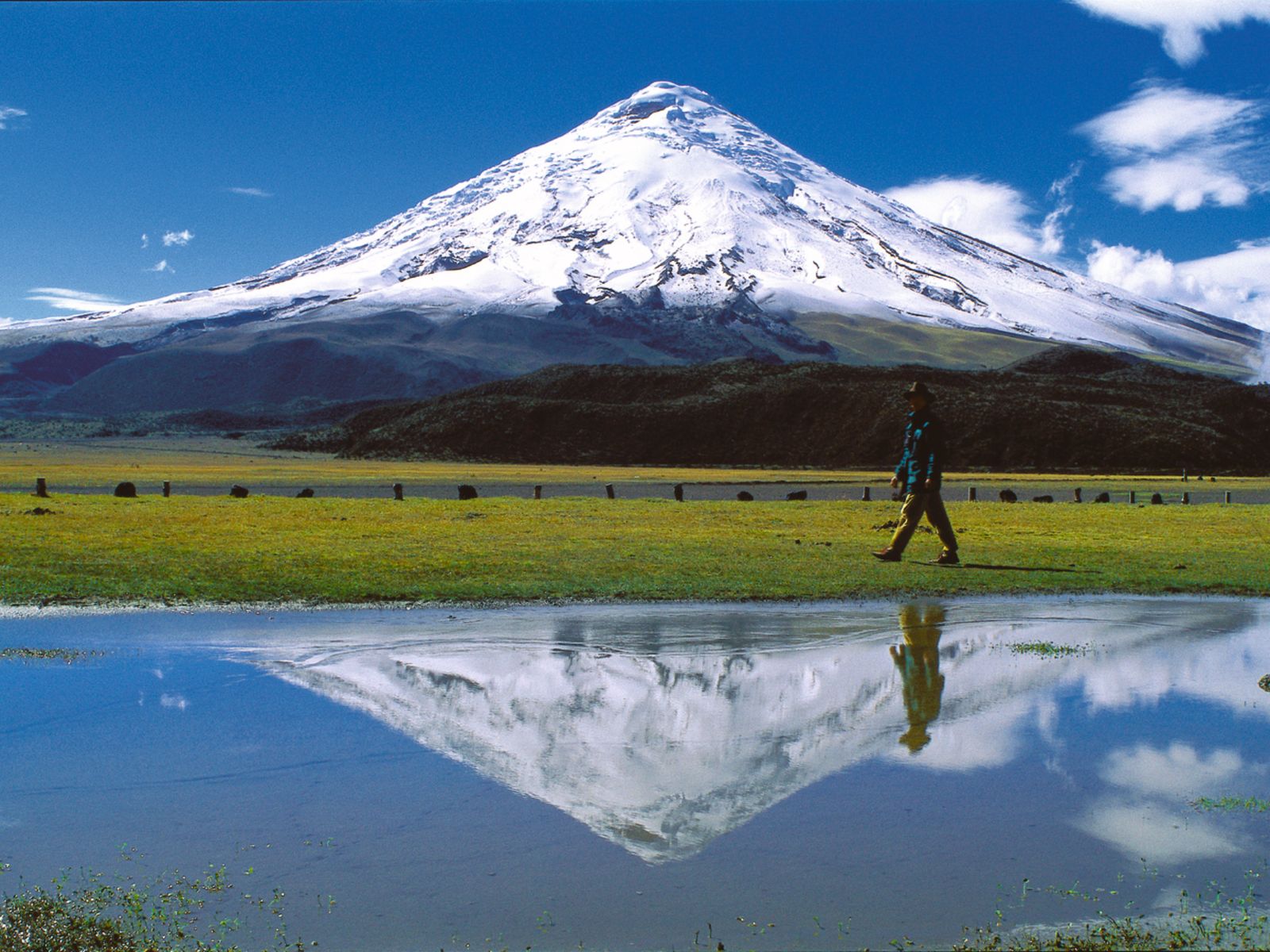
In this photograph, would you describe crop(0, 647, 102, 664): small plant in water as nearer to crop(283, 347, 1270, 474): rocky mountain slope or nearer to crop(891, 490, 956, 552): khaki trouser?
crop(891, 490, 956, 552): khaki trouser

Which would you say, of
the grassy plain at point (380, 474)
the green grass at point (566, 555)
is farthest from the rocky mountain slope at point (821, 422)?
the green grass at point (566, 555)

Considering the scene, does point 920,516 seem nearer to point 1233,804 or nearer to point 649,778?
point 1233,804

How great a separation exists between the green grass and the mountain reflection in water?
7.99ft

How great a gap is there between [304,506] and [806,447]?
3269 inches

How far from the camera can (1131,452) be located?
10325 centimetres

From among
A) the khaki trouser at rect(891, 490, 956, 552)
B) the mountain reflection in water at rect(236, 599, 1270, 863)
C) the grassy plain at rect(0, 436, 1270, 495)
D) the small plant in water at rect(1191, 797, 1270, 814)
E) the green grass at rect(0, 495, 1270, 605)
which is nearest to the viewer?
the small plant in water at rect(1191, 797, 1270, 814)

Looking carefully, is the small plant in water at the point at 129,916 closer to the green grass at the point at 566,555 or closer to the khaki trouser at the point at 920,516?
the green grass at the point at 566,555

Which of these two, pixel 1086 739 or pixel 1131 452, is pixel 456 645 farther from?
pixel 1131 452

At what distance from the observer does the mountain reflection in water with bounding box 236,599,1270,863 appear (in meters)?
7.27

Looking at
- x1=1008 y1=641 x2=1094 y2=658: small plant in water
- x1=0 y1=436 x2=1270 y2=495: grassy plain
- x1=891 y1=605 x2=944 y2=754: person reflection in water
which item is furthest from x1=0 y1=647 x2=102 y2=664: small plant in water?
x1=0 y1=436 x2=1270 y2=495: grassy plain

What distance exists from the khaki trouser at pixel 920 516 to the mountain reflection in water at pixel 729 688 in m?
3.57

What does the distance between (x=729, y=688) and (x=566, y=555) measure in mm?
11173

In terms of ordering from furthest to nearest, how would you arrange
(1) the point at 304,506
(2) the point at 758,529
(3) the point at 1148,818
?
(1) the point at 304,506, (2) the point at 758,529, (3) the point at 1148,818

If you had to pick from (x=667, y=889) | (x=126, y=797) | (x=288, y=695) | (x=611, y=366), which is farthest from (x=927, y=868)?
(x=611, y=366)
